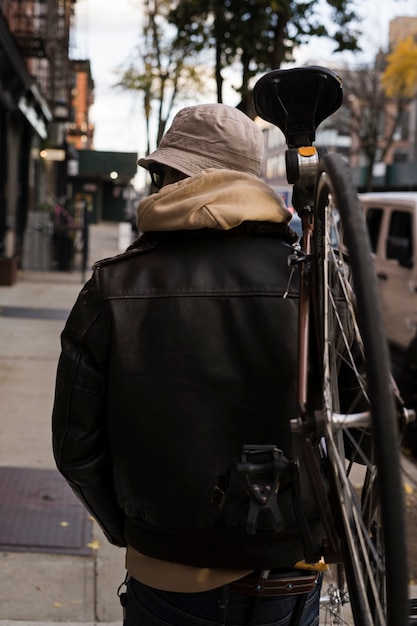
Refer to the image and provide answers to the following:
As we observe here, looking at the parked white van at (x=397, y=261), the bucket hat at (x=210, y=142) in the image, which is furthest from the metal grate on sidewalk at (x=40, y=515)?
the parked white van at (x=397, y=261)

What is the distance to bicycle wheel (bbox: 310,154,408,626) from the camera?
1248mm

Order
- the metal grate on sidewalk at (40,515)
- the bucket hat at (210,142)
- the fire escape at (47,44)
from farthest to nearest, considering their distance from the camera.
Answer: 1. the fire escape at (47,44)
2. the metal grate on sidewalk at (40,515)
3. the bucket hat at (210,142)

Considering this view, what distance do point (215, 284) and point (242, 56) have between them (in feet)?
33.9

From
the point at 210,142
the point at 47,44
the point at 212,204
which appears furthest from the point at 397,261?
the point at 47,44

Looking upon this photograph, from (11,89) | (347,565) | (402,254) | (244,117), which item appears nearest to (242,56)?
(402,254)

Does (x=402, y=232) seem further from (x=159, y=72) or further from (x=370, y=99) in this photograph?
(x=370, y=99)

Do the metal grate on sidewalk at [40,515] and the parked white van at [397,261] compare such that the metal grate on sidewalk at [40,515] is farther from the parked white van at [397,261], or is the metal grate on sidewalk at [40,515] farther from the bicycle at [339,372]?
the parked white van at [397,261]

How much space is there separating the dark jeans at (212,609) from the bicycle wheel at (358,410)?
0.81ft

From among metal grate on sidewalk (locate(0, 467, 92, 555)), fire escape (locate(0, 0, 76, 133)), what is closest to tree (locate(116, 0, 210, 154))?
fire escape (locate(0, 0, 76, 133))

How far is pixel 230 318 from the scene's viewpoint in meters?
1.91

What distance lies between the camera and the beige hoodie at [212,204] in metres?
1.91

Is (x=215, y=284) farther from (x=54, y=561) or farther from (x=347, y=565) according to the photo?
(x=54, y=561)

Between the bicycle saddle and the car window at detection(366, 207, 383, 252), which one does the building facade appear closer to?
the car window at detection(366, 207, 383, 252)

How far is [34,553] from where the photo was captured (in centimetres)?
439
